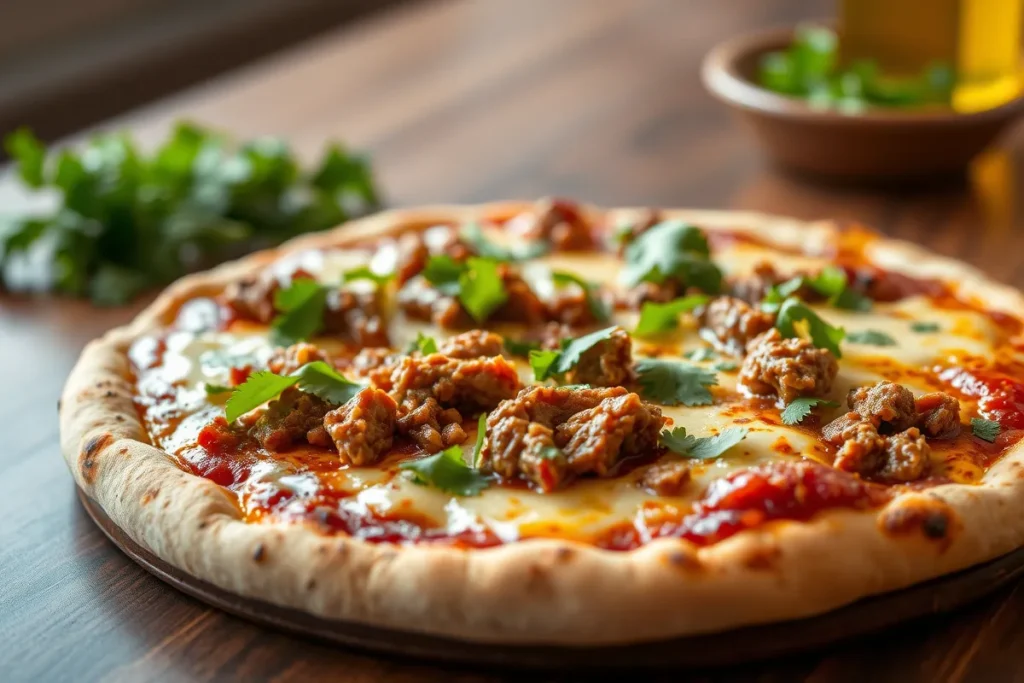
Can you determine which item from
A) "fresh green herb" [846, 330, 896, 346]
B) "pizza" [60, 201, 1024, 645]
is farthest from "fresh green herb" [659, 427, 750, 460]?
"fresh green herb" [846, 330, 896, 346]

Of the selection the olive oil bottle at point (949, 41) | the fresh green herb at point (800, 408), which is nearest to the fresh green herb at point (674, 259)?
the fresh green herb at point (800, 408)

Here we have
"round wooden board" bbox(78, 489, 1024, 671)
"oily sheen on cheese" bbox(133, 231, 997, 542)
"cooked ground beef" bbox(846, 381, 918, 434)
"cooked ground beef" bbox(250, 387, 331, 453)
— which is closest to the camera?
"round wooden board" bbox(78, 489, 1024, 671)

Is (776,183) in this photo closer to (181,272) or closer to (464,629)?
(181,272)

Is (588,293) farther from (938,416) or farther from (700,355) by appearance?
(938,416)

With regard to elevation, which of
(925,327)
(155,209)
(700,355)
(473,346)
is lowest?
(925,327)

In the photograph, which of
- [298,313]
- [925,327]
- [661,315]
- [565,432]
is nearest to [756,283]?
[661,315]

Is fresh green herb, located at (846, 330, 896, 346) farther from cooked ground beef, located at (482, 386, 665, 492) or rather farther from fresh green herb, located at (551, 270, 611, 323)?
cooked ground beef, located at (482, 386, 665, 492)

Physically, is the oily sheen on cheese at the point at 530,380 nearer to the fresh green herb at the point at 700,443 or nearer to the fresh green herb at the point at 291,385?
the fresh green herb at the point at 700,443

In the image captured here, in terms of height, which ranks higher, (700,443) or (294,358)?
(294,358)
